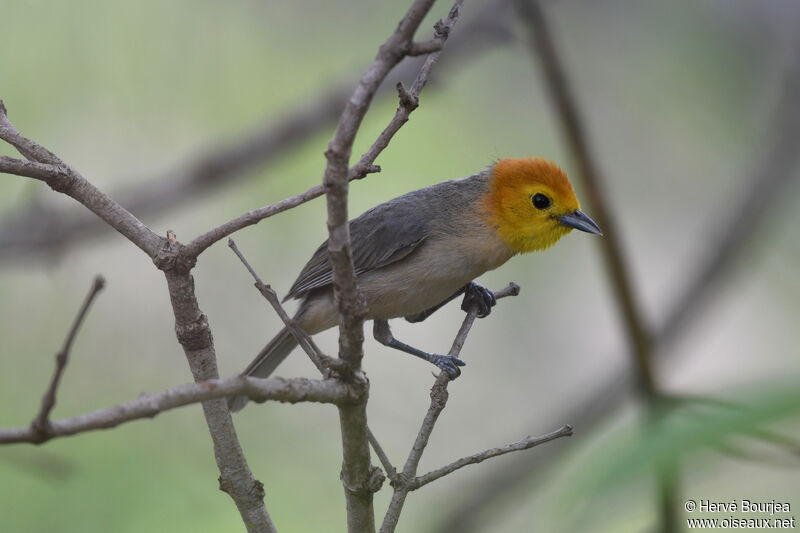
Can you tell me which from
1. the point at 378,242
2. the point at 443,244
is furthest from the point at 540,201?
the point at 378,242

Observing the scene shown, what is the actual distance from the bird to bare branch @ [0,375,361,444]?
1973 millimetres

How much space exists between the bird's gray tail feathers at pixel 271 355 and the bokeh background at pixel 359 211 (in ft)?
4.97

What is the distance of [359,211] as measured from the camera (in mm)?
6617

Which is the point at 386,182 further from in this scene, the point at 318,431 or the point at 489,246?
the point at 489,246

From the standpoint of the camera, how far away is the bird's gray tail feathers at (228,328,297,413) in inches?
164

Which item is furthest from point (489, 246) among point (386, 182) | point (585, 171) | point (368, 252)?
point (386, 182)

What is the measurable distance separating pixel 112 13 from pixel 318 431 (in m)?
4.05

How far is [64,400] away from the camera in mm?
6637

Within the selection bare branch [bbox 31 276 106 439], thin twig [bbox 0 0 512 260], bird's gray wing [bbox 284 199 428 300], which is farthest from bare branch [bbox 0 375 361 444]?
thin twig [bbox 0 0 512 260]

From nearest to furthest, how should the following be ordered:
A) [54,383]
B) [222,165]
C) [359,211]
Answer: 1. [54,383]
2. [222,165]
3. [359,211]

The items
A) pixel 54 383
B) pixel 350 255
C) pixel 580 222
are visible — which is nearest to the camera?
pixel 54 383

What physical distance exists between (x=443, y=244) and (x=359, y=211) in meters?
2.46

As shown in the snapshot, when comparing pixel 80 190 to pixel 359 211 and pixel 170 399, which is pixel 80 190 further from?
pixel 359 211

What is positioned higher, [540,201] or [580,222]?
[540,201]
